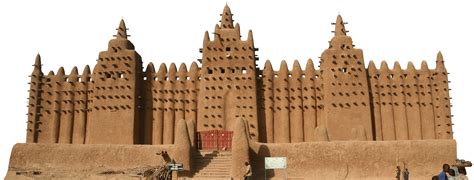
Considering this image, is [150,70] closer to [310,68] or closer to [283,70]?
[283,70]

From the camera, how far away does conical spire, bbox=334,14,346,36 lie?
30.7 meters

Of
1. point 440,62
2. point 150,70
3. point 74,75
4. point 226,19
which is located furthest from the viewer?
point 226,19

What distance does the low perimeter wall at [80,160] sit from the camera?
75.8 ft

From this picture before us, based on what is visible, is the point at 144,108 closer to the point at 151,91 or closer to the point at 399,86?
the point at 151,91

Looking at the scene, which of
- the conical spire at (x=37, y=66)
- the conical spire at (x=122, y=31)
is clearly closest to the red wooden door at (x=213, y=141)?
the conical spire at (x=122, y=31)

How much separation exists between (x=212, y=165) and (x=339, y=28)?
13.6 m

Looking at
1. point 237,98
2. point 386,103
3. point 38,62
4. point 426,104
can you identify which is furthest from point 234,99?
point 38,62

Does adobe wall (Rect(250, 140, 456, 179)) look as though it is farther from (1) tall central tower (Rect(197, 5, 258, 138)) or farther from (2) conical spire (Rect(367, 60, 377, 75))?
(2) conical spire (Rect(367, 60, 377, 75))

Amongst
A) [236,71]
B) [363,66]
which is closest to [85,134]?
[236,71]

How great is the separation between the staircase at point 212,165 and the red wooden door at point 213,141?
2.92m

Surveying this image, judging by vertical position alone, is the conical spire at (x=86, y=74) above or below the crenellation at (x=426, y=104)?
above

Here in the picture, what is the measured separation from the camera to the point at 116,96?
29844mm

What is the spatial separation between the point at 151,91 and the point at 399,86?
15584 mm

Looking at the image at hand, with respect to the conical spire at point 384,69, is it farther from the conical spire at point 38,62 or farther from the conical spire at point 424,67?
the conical spire at point 38,62
